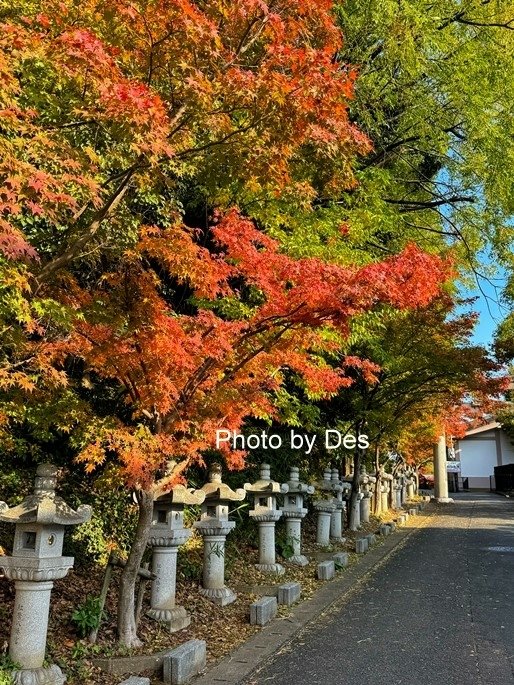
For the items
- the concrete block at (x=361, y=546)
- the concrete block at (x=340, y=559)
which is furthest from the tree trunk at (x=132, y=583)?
the concrete block at (x=361, y=546)

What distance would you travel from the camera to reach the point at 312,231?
27.1 ft

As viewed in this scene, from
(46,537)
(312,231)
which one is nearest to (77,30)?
(46,537)

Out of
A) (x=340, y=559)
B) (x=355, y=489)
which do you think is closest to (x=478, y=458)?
(x=355, y=489)

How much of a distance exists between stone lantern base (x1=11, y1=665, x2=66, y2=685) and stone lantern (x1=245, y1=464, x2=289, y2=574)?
15.2 feet

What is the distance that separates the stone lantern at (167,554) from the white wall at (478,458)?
48326 mm

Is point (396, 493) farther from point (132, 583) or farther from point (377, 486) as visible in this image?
point (132, 583)

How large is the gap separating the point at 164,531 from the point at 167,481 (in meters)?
0.89

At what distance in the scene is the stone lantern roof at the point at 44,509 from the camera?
164 inches

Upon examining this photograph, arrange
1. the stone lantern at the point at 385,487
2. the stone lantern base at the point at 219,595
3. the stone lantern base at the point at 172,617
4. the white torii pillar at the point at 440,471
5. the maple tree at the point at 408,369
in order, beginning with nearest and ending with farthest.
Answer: the stone lantern base at the point at 172,617
the stone lantern base at the point at 219,595
the maple tree at the point at 408,369
the stone lantern at the point at 385,487
the white torii pillar at the point at 440,471

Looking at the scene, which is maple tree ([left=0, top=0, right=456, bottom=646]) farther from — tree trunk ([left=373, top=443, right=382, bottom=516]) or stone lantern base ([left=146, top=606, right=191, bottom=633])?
tree trunk ([left=373, top=443, right=382, bottom=516])

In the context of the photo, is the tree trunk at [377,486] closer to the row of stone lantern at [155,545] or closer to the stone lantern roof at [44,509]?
the row of stone lantern at [155,545]

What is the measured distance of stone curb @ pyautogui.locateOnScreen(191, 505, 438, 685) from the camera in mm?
4719

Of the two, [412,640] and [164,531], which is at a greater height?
[164,531]

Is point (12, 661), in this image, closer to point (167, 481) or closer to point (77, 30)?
point (167, 481)
